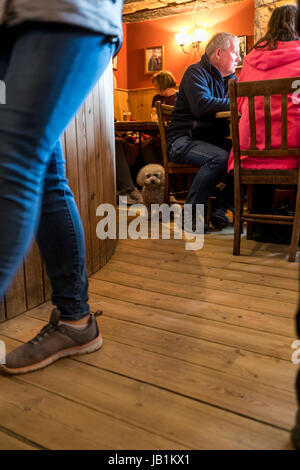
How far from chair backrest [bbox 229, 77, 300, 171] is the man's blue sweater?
26.1 inches

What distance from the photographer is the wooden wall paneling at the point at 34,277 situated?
1.37 metres

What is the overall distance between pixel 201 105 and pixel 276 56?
2.01 feet

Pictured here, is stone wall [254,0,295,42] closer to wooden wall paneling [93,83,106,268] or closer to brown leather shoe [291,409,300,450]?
wooden wall paneling [93,83,106,268]

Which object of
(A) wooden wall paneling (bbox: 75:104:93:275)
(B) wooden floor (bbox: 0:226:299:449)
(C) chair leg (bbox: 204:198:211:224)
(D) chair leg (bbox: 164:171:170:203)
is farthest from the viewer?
(D) chair leg (bbox: 164:171:170:203)

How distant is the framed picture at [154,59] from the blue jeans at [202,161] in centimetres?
507

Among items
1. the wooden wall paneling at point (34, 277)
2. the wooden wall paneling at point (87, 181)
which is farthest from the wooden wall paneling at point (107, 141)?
the wooden wall paneling at point (34, 277)

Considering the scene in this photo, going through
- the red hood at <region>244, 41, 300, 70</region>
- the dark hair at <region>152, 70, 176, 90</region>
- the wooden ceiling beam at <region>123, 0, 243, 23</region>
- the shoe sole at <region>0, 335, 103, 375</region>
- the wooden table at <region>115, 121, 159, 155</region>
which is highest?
the wooden ceiling beam at <region>123, 0, 243, 23</region>

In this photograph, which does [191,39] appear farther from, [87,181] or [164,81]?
[87,181]

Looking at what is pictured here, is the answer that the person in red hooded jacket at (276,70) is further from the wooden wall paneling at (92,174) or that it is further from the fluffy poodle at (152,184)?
the fluffy poodle at (152,184)

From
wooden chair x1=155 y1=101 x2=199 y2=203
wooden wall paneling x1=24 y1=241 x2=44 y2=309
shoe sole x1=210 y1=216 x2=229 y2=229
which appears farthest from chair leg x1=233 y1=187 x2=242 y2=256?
wooden wall paneling x1=24 y1=241 x2=44 y2=309

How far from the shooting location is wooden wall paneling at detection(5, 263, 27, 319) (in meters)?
1.30

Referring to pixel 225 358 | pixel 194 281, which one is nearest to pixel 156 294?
pixel 194 281

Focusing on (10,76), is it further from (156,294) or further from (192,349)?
(156,294)

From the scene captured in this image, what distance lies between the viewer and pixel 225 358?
1060mm
